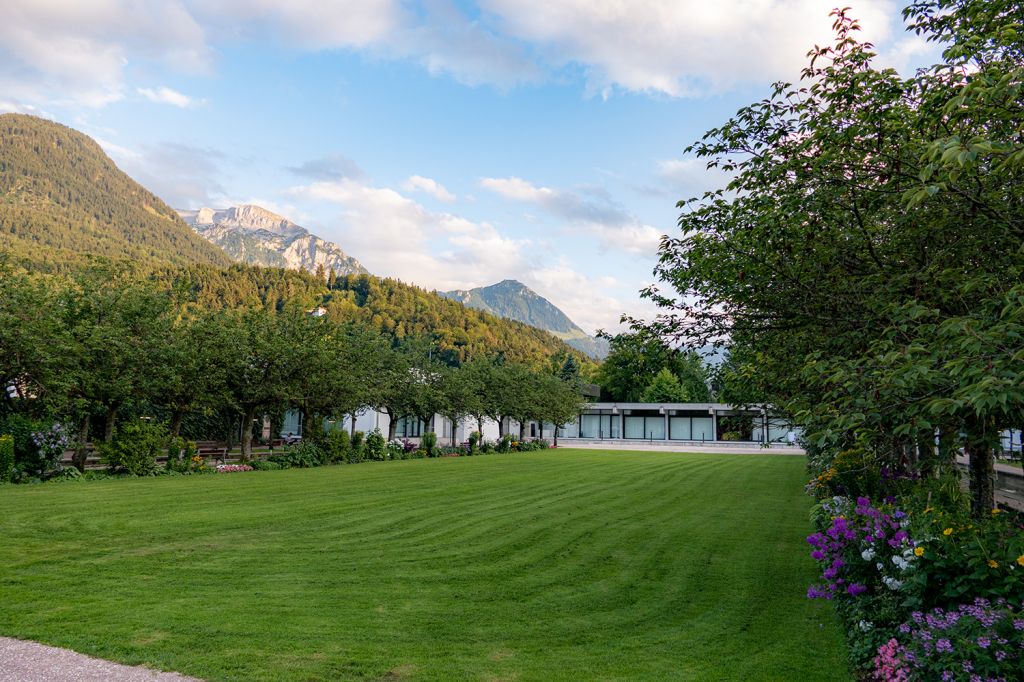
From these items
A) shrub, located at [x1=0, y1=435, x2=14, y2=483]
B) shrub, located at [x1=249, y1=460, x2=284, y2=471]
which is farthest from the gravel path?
shrub, located at [x1=249, y1=460, x2=284, y2=471]

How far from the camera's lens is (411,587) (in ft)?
26.9

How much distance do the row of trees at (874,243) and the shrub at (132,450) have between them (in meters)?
17.7

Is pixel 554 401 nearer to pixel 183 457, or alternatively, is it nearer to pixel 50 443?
pixel 183 457

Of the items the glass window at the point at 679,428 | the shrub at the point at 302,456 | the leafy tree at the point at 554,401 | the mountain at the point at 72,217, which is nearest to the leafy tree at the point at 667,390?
the glass window at the point at 679,428

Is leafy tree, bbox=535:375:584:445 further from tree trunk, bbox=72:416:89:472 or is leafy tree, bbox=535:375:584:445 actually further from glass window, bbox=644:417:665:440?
tree trunk, bbox=72:416:89:472

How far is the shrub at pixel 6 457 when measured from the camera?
16484 millimetres

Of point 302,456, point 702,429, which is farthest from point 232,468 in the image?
point 702,429

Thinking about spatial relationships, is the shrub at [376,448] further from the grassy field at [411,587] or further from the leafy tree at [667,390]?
the leafy tree at [667,390]

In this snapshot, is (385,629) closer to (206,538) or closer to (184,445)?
(206,538)

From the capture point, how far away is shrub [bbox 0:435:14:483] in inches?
649

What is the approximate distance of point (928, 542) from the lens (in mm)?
5121

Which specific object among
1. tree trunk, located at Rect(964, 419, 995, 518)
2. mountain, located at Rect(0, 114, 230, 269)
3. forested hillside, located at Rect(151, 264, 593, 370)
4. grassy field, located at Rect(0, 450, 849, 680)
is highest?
mountain, located at Rect(0, 114, 230, 269)

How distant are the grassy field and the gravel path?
17cm

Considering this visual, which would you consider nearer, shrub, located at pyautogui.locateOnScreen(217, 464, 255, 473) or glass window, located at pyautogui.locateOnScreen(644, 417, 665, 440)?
shrub, located at pyautogui.locateOnScreen(217, 464, 255, 473)
